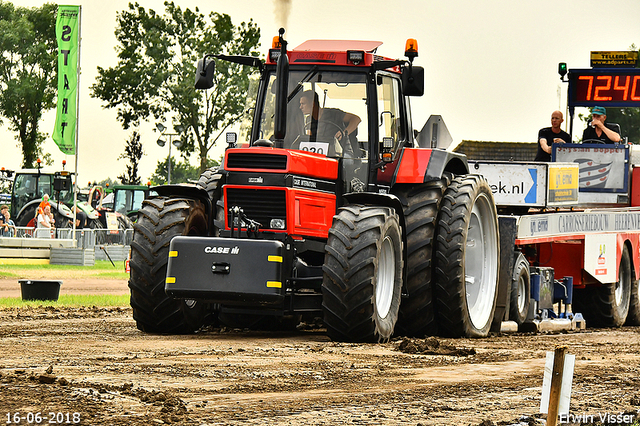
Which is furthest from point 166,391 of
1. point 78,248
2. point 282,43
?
point 78,248

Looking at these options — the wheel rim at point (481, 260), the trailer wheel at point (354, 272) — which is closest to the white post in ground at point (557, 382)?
the trailer wheel at point (354, 272)

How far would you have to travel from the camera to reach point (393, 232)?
31.8ft

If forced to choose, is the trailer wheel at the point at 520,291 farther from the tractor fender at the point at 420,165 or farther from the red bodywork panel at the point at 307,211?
the red bodywork panel at the point at 307,211

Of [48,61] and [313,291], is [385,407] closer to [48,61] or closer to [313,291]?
[313,291]

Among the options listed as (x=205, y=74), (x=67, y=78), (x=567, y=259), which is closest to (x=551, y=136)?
(x=567, y=259)

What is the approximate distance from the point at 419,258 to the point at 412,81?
6.07 feet

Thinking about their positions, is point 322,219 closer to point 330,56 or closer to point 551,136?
point 330,56

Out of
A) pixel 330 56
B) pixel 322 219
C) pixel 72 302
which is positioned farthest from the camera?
pixel 72 302

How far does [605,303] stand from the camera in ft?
51.6

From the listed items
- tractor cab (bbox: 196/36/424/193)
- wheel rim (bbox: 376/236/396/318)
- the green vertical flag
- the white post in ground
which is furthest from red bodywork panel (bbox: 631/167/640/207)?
the green vertical flag

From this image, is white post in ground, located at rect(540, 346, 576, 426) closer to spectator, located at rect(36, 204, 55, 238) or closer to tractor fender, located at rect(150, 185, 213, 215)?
tractor fender, located at rect(150, 185, 213, 215)

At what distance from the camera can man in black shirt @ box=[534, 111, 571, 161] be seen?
16.2m

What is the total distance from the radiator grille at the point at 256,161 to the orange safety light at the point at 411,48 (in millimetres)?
2014

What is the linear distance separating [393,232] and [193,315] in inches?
91.2
